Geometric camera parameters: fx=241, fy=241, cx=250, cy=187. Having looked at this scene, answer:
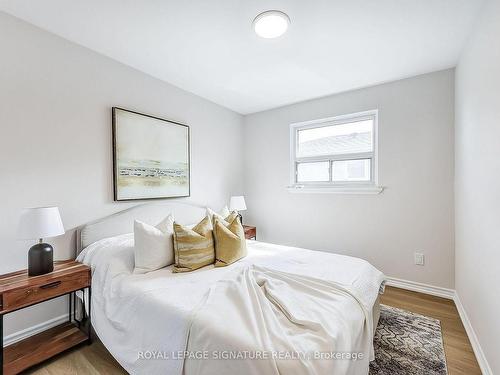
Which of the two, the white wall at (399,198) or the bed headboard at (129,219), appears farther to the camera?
the white wall at (399,198)

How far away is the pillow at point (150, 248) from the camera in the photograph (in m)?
1.86

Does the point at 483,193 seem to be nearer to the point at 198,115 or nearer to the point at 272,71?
the point at 272,71

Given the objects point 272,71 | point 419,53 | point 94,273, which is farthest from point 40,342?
point 419,53

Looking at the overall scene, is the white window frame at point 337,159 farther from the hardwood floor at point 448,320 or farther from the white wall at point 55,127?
the white wall at point 55,127

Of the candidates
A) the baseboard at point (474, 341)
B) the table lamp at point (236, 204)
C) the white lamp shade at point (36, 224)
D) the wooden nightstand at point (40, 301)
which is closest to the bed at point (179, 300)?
the wooden nightstand at point (40, 301)

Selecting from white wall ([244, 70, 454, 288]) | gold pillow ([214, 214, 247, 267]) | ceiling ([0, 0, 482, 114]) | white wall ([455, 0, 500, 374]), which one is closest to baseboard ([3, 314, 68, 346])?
gold pillow ([214, 214, 247, 267])

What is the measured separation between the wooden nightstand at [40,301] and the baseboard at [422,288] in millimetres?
3154

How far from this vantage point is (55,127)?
2.01 meters

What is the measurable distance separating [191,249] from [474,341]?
226 centimetres

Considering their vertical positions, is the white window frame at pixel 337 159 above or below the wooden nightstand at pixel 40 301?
above

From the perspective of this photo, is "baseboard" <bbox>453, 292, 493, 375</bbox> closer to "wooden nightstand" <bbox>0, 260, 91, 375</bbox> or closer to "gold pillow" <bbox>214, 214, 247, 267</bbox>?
"gold pillow" <bbox>214, 214, 247, 267</bbox>

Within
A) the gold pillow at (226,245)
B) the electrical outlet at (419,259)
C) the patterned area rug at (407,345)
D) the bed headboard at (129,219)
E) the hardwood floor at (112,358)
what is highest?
the bed headboard at (129,219)

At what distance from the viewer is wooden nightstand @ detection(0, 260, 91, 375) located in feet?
4.97

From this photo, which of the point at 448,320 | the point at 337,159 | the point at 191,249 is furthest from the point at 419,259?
the point at 191,249
